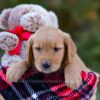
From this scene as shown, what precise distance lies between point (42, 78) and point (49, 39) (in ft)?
0.62

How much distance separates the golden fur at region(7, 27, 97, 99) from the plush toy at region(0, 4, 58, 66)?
17 cm

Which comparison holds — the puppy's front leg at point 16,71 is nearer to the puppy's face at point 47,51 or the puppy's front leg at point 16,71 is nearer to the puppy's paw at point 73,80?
the puppy's face at point 47,51

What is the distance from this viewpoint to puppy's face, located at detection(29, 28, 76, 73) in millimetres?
2771

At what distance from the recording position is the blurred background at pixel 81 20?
8039mm

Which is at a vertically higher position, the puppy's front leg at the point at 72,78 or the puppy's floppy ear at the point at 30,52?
the puppy's floppy ear at the point at 30,52

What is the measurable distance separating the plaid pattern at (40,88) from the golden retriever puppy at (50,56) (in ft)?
0.11

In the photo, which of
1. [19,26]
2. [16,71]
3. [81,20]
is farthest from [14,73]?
[81,20]

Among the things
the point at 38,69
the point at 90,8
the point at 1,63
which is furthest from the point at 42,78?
the point at 90,8

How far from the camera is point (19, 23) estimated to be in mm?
3184

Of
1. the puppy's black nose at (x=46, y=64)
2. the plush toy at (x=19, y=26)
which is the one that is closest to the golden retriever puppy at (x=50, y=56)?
the puppy's black nose at (x=46, y=64)

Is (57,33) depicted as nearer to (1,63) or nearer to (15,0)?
(1,63)

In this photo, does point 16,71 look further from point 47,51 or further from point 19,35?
point 19,35

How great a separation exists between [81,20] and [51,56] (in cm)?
597

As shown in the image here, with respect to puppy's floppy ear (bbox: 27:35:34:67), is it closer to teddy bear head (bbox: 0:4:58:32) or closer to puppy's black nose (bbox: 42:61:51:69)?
puppy's black nose (bbox: 42:61:51:69)
